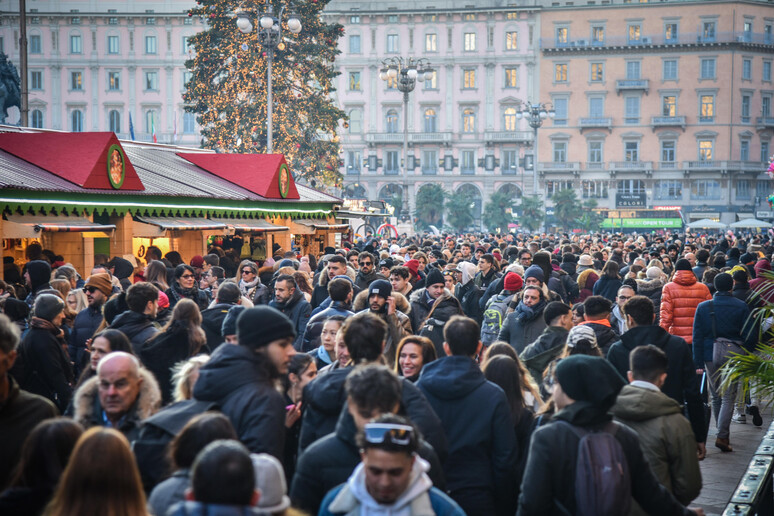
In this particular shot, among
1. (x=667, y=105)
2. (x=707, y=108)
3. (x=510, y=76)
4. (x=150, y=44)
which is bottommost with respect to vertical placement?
(x=707, y=108)

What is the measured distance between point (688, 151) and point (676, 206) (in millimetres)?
A: 4083

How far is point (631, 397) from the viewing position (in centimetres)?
461

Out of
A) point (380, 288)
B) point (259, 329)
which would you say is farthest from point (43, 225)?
point (259, 329)

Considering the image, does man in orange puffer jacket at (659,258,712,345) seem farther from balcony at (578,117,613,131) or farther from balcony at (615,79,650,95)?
balcony at (615,79,650,95)

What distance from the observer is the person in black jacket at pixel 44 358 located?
20.6 ft

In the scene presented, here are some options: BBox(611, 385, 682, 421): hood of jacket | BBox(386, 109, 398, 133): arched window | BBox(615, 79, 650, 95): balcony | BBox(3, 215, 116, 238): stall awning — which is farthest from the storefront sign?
BBox(611, 385, 682, 421): hood of jacket

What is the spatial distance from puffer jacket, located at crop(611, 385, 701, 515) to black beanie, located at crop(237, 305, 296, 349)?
1.78m

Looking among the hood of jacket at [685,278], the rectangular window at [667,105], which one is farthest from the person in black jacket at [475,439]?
the rectangular window at [667,105]

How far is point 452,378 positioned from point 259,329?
3.45ft

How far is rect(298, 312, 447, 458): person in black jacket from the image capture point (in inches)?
161

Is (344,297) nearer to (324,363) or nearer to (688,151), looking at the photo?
(324,363)

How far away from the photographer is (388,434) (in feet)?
9.81

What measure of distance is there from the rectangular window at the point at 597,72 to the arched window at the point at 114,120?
1390 inches

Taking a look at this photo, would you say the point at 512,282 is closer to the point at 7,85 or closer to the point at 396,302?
the point at 396,302
